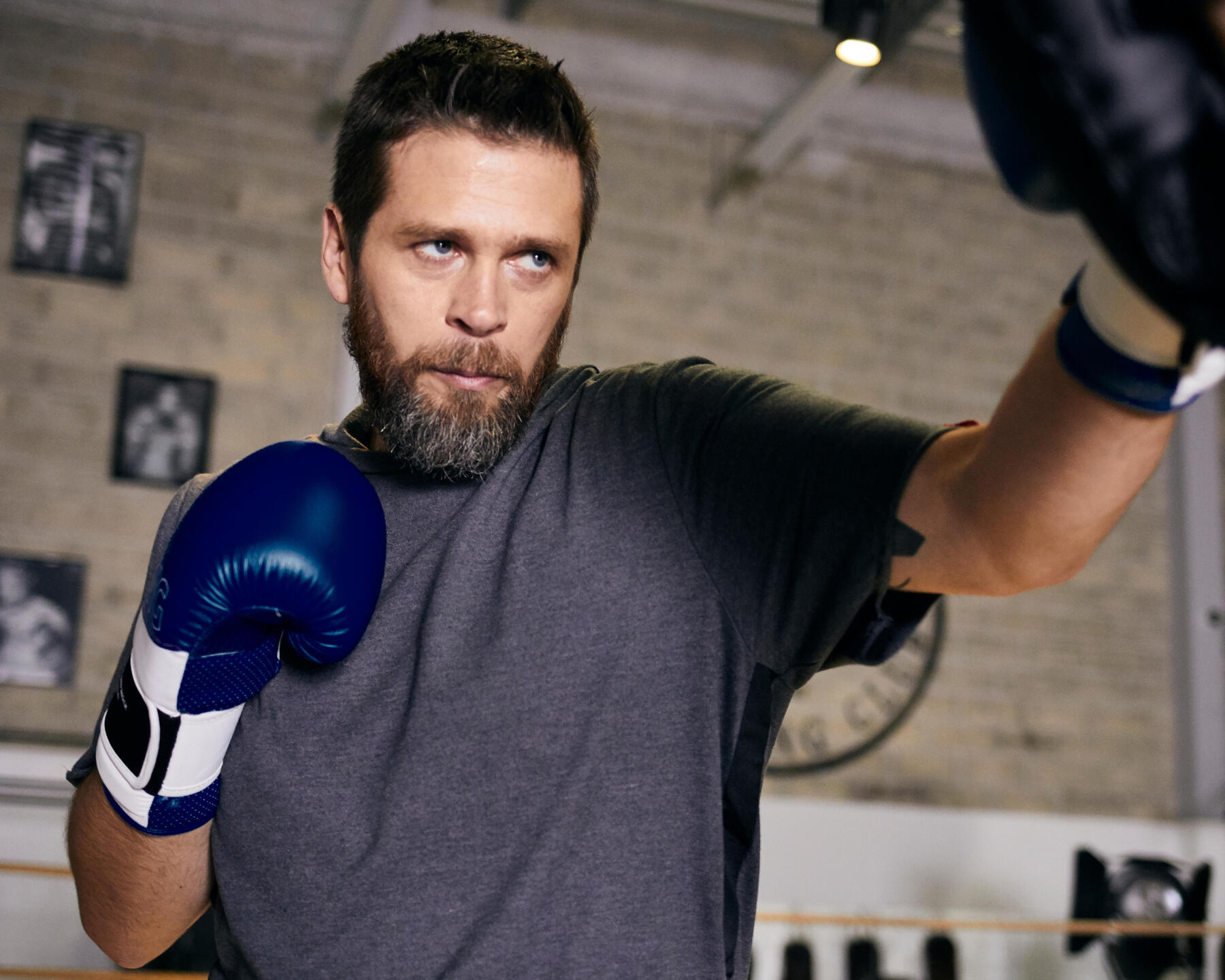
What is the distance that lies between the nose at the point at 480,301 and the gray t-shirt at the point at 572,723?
14 cm

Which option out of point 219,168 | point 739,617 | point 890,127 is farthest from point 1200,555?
point 739,617

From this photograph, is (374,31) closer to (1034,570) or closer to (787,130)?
(787,130)

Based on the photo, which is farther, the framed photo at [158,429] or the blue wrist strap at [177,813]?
the framed photo at [158,429]

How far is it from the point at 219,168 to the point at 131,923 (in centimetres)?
350

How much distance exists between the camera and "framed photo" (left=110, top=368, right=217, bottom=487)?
3848 millimetres

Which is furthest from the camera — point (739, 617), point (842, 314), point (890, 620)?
point (842, 314)

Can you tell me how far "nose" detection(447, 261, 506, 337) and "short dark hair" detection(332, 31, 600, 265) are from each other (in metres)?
0.13

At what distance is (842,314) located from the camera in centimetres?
471

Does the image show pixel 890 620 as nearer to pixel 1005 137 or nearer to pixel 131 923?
pixel 1005 137

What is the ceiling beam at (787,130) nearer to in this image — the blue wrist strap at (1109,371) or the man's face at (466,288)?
the man's face at (466,288)

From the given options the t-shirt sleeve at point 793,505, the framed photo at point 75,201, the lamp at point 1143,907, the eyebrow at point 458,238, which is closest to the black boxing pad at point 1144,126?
the t-shirt sleeve at point 793,505

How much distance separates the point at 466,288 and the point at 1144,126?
2.21 feet

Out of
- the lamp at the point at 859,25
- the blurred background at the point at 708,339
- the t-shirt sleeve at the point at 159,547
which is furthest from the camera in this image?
the blurred background at the point at 708,339

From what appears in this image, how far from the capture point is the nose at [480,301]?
40.8 inches
